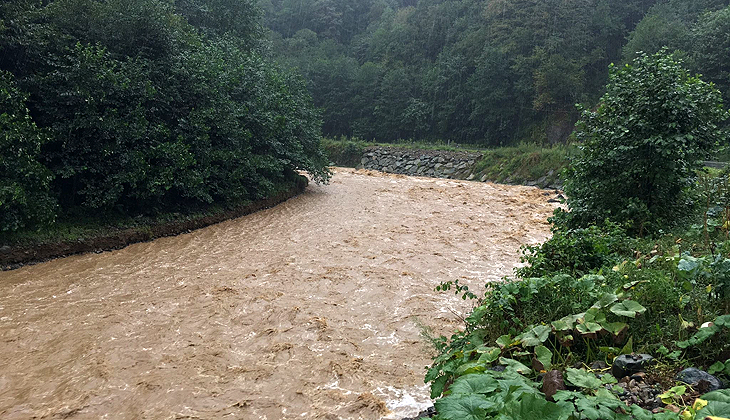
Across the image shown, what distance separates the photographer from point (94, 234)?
426 inches

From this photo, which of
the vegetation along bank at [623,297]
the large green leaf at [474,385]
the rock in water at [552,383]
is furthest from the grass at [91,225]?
the rock in water at [552,383]

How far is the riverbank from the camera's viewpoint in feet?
31.1

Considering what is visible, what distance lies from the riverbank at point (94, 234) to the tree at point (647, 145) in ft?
31.5

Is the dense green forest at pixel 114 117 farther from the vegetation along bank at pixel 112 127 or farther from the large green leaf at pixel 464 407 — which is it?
the large green leaf at pixel 464 407

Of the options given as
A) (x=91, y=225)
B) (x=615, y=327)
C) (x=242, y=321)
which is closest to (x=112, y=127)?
(x=91, y=225)

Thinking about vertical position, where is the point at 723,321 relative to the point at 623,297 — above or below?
above

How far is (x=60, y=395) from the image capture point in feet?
16.9

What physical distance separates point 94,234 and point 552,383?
10683mm

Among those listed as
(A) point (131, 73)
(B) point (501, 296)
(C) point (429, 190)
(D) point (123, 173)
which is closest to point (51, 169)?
(D) point (123, 173)

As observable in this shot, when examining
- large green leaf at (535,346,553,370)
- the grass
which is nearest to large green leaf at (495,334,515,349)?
large green leaf at (535,346,553,370)

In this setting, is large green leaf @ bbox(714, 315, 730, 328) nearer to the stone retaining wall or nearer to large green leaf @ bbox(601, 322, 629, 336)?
large green leaf @ bbox(601, 322, 629, 336)

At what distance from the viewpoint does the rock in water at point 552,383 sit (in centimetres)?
286

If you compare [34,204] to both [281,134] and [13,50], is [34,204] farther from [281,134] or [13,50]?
[281,134]

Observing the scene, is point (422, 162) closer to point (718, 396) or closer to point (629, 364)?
point (629, 364)
